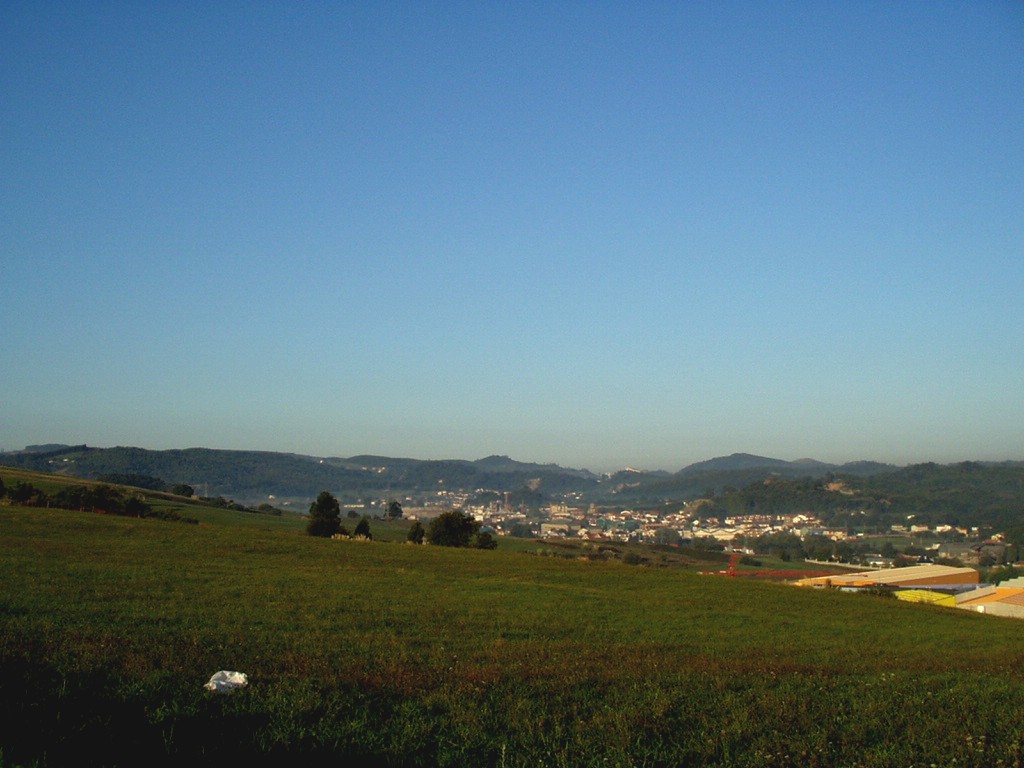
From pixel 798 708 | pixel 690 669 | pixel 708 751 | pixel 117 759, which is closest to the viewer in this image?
pixel 117 759

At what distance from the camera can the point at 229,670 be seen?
30.6ft

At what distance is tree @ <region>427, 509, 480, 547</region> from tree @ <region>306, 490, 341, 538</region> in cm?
842

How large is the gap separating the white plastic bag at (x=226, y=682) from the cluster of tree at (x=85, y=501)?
182ft

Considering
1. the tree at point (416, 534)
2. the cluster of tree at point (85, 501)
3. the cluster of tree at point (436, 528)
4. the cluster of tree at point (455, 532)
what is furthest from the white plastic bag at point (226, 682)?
the tree at point (416, 534)


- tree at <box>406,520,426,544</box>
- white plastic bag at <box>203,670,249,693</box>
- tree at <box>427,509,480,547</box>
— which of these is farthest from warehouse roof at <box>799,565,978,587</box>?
white plastic bag at <box>203,670,249,693</box>

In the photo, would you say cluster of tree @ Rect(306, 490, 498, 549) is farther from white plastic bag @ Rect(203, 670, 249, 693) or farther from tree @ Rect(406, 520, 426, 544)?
white plastic bag @ Rect(203, 670, 249, 693)

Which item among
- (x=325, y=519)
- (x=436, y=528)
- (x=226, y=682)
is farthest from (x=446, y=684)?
(x=325, y=519)

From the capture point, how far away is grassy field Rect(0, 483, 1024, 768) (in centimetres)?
691

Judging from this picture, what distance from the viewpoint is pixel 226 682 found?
8484 mm

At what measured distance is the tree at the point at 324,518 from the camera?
66.0 meters

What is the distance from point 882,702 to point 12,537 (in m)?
35.8

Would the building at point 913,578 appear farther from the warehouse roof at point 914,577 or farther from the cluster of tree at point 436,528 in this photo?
the cluster of tree at point 436,528

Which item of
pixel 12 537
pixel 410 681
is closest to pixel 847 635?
pixel 410 681

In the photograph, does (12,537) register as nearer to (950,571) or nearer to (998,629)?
(998,629)
